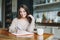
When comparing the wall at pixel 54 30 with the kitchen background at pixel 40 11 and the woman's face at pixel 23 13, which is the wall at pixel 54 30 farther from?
the woman's face at pixel 23 13

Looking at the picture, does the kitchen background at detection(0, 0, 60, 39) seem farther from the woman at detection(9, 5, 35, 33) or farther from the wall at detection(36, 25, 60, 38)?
the woman at detection(9, 5, 35, 33)

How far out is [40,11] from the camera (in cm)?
272

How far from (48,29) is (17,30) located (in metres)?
1.09

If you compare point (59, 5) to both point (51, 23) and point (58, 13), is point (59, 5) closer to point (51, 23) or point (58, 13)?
point (58, 13)

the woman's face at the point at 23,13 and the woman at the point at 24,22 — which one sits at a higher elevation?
the woman's face at the point at 23,13

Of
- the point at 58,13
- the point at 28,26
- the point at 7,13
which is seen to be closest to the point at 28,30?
the point at 28,26

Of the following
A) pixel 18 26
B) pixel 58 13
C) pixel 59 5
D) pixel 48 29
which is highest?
pixel 59 5

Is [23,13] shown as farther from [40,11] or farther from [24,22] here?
[40,11]

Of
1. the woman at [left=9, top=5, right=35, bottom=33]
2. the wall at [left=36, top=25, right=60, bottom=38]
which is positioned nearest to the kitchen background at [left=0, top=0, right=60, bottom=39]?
the wall at [left=36, top=25, right=60, bottom=38]

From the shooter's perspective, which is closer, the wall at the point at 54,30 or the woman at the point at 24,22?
the woman at the point at 24,22

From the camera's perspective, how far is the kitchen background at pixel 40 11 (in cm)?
247

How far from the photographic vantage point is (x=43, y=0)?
2664 millimetres

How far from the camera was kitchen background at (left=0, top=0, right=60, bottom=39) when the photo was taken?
2466 millimetres

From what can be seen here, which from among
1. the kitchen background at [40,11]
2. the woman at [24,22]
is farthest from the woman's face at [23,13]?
Answer: the kitchen background at [40,11]
